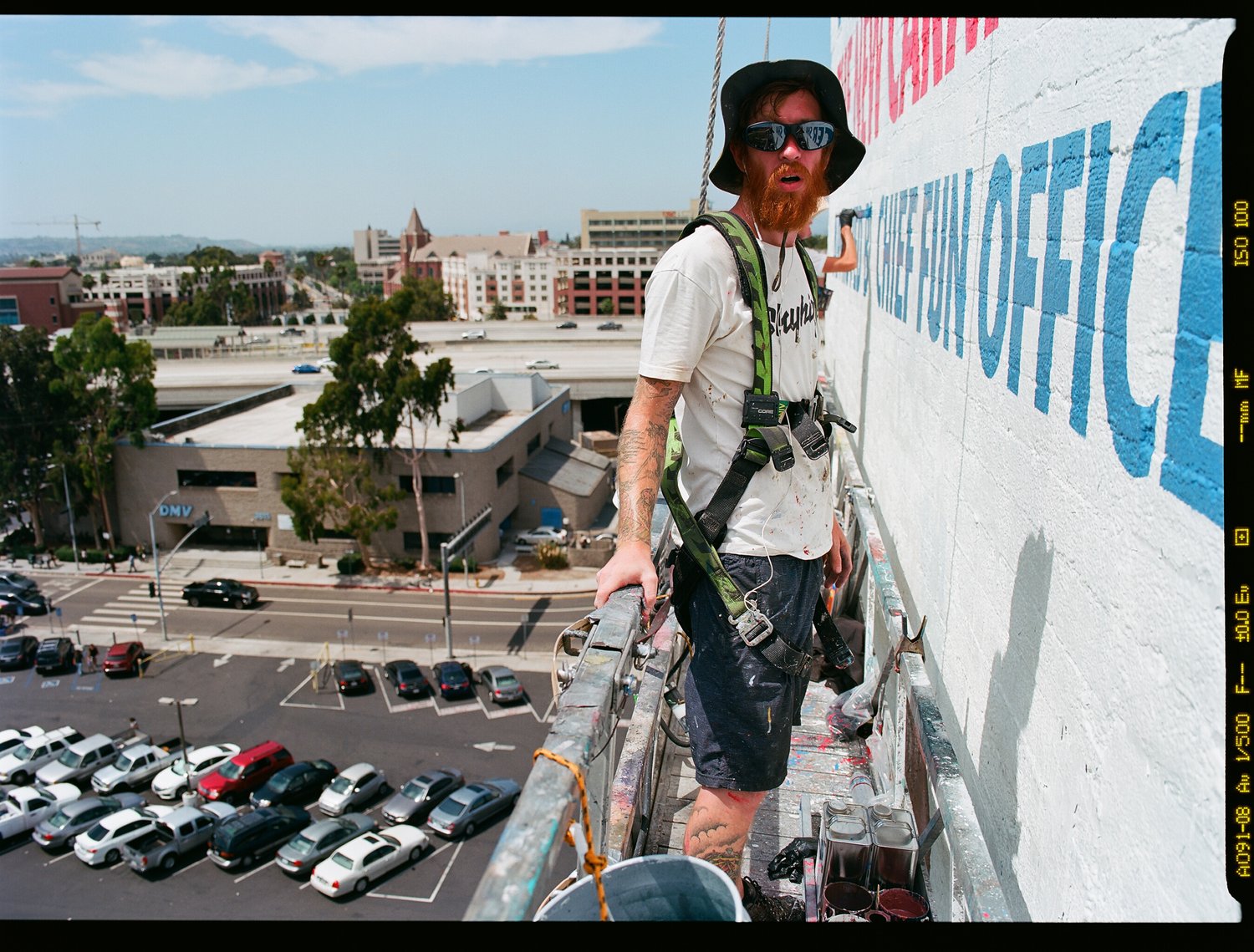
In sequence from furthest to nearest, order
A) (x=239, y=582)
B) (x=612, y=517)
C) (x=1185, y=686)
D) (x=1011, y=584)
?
(x=612, y=517) < (x=239, y=582) < (x=1011, y=584) < (x=1185, y=686)

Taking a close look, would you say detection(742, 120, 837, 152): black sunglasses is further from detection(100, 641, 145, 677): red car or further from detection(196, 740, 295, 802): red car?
detection(100, 641, 145, 677): red car

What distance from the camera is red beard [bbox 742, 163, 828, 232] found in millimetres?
3488

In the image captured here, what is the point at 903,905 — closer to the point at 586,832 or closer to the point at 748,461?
the point at 748,461

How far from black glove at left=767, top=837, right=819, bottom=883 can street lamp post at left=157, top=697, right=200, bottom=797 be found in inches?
1030

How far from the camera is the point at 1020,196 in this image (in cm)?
393

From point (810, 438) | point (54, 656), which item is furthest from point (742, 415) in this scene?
point (54, 656)

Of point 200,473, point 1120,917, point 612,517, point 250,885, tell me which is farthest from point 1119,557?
point 612,517

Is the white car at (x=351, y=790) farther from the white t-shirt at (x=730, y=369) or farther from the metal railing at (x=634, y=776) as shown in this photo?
the white t-shirt at (x=730, y=369)

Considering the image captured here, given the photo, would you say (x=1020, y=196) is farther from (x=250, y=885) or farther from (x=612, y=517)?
(x=612, y=517)

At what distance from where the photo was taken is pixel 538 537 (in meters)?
44.8

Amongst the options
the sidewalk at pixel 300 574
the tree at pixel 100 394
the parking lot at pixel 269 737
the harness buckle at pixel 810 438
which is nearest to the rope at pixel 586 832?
the harness buckle at pixel 810 438

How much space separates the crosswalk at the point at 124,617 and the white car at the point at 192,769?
11.8 m

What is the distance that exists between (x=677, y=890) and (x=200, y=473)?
44.9 m

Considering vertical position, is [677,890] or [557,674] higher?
[557,674]
